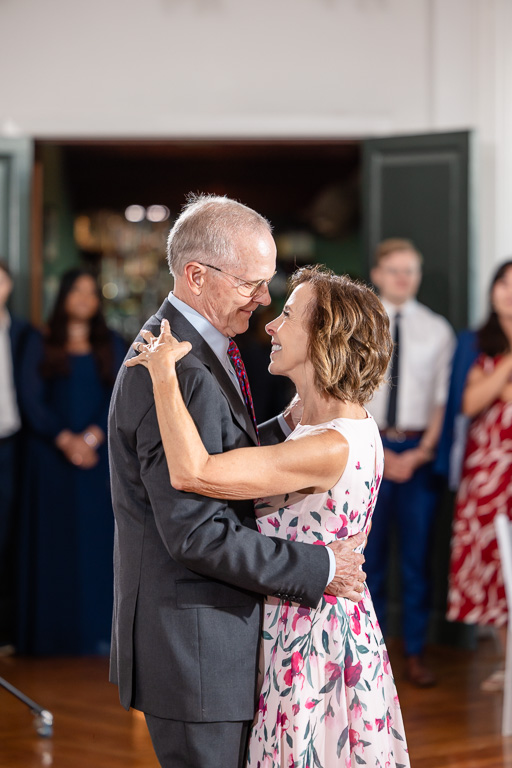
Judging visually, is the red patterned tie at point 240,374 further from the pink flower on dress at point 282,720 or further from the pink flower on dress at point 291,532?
the pink flower on dress at point 282,720

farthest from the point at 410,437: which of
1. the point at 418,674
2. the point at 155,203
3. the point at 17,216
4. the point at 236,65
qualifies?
the point at 155,203

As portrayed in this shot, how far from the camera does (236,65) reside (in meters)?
4.99

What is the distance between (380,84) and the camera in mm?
5023

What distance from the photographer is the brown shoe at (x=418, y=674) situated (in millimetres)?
4062

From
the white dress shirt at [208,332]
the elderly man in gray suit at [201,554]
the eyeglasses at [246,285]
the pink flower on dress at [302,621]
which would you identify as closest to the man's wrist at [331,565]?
the elderly man in gray suit at [201,554]

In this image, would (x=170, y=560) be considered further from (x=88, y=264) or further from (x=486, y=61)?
(x=88, y=264)

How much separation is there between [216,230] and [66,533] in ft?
10.3

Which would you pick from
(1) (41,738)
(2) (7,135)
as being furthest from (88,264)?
(1) (41,738)

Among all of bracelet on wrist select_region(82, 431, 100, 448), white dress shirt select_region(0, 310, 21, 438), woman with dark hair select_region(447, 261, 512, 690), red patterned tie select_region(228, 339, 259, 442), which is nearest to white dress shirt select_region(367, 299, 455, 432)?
woman with dark hair select_region(447, 261, 512, 690)

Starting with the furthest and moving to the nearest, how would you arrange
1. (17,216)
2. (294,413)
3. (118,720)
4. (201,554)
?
(17,216) → (118,720) → (294,413) → (201,554)

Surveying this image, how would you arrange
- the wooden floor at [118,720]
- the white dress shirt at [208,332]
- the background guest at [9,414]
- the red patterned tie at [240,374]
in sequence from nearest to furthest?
the white dress shirt at [208,332] → the red patterned tie at [240,374] → the wooden floor at [118,720] → the background guest at [9,414]

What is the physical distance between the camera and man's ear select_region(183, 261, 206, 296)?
182 centimetres

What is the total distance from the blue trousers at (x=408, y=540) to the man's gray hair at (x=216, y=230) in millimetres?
2599

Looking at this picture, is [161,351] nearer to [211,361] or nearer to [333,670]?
[211,361]
